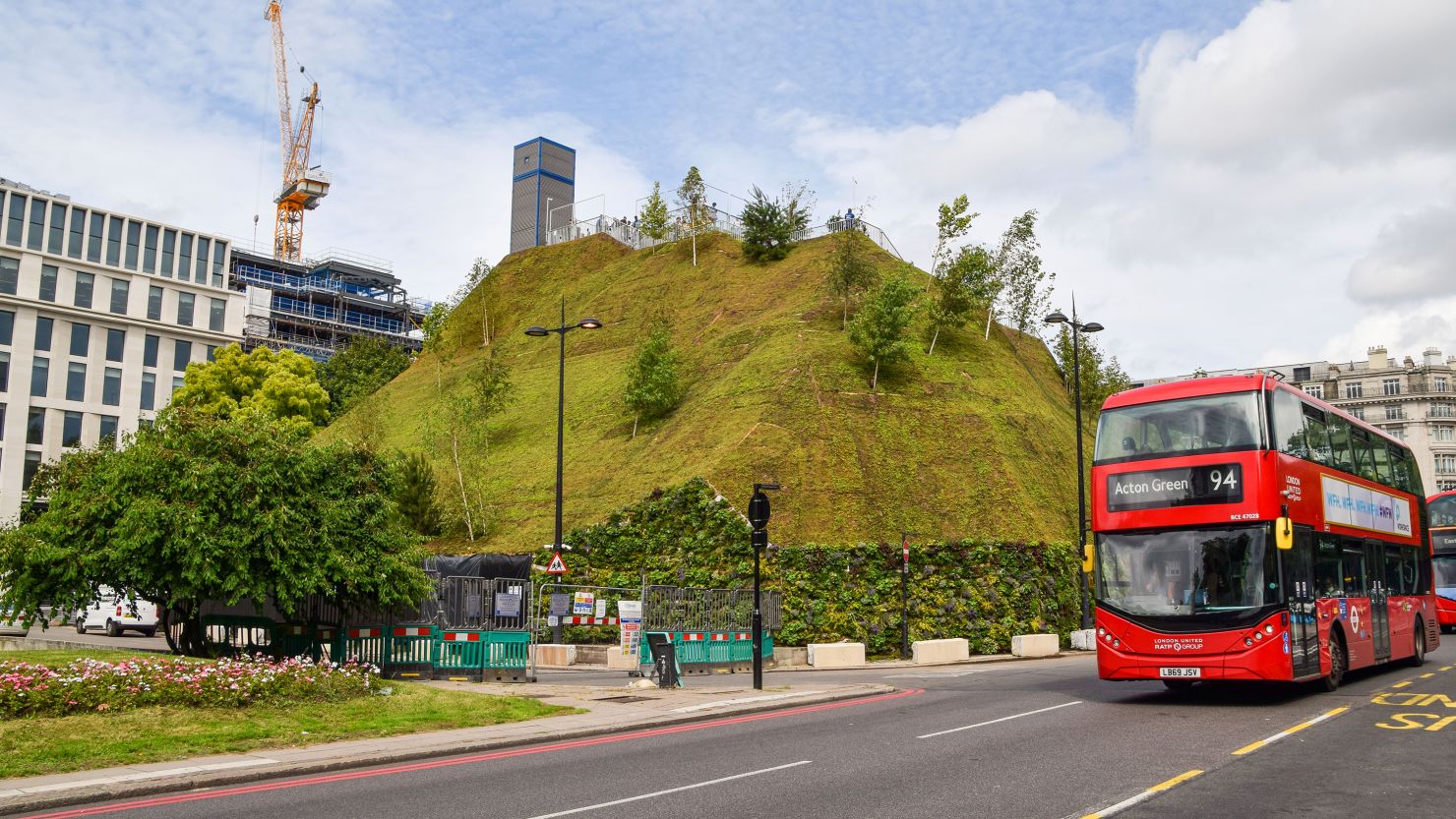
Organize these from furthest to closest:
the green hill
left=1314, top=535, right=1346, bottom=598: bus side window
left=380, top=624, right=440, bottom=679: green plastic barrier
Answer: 1. the green hill
2. left=380, top=624, right=440, bottom=679: green plastic barrier
3. left=1314, top=535, right=1346, bottom=598: bus side window

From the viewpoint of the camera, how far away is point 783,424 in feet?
131

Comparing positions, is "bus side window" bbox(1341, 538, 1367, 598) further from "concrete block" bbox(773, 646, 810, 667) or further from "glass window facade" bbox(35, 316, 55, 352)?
"glass window facade" bbox(35, 316, 55, 352)

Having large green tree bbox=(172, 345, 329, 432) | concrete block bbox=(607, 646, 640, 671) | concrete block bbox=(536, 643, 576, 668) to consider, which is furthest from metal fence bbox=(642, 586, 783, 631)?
large green tree bbox=(172, 345, 329, 432)

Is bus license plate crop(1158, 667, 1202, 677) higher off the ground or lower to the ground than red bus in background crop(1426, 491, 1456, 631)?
lower

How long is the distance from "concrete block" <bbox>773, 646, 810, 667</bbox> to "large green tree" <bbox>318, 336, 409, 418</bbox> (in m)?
54.8

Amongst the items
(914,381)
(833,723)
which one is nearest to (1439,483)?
(914,381)

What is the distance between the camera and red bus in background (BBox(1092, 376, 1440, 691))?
1554 cm

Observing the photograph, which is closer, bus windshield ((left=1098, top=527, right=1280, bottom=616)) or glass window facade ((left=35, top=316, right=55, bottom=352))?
bus windshield ((left=1098, top=527, right=1280, bottom=616))

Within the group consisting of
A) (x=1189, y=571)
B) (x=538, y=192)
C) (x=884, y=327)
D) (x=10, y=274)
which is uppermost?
(x=538, y=192)

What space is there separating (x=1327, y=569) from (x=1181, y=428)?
3.97m

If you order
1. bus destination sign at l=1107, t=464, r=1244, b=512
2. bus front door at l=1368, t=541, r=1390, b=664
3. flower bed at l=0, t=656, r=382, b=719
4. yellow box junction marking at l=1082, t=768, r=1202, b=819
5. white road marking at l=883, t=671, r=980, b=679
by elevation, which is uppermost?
bus destination sign at l=1107, t=464, r=1244, b=512

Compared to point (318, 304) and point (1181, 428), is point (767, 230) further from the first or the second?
point (318, 304)

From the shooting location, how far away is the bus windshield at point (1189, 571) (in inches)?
611

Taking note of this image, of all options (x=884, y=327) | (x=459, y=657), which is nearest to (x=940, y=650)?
(x=459, y=657)
